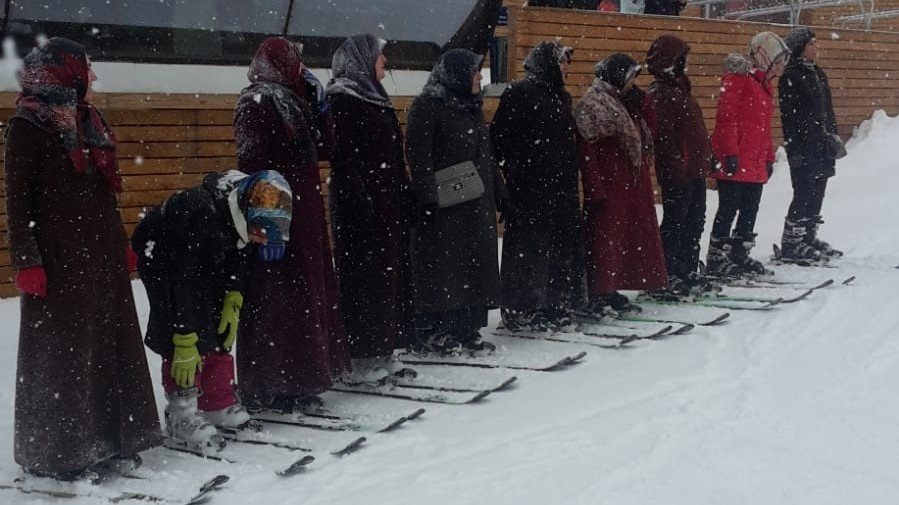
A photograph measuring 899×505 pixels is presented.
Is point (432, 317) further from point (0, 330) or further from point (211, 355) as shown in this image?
point (0, 330)

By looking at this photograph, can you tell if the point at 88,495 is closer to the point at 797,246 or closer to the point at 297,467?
the point at 297,467

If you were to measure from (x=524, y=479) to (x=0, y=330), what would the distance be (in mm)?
4068

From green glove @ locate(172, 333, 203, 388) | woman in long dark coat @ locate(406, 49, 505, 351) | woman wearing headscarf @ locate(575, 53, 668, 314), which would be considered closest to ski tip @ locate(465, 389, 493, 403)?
woman in long dark coat @ locate(406, 49, 505, 351)

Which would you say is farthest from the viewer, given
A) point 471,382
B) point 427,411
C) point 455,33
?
point 455,33

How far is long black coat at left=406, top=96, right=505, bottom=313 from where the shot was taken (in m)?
5.93

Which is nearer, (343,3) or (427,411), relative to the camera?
(427,411)

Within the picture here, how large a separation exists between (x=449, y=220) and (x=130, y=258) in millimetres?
2067

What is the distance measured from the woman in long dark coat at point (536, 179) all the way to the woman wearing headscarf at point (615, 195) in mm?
214

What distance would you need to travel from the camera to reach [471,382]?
5594mm

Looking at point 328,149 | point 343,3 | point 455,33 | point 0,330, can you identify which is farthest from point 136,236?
point 455,33

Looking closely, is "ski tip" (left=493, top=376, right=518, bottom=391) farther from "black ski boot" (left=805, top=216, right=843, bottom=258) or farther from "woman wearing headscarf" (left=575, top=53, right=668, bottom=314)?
"black ski boot" (left=805, top=216, right=843, bottom=258)

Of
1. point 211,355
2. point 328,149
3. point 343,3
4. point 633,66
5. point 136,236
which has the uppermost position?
point 343,3

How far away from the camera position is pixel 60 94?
4.09 metres

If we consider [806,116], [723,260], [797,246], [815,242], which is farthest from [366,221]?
[815,242]
